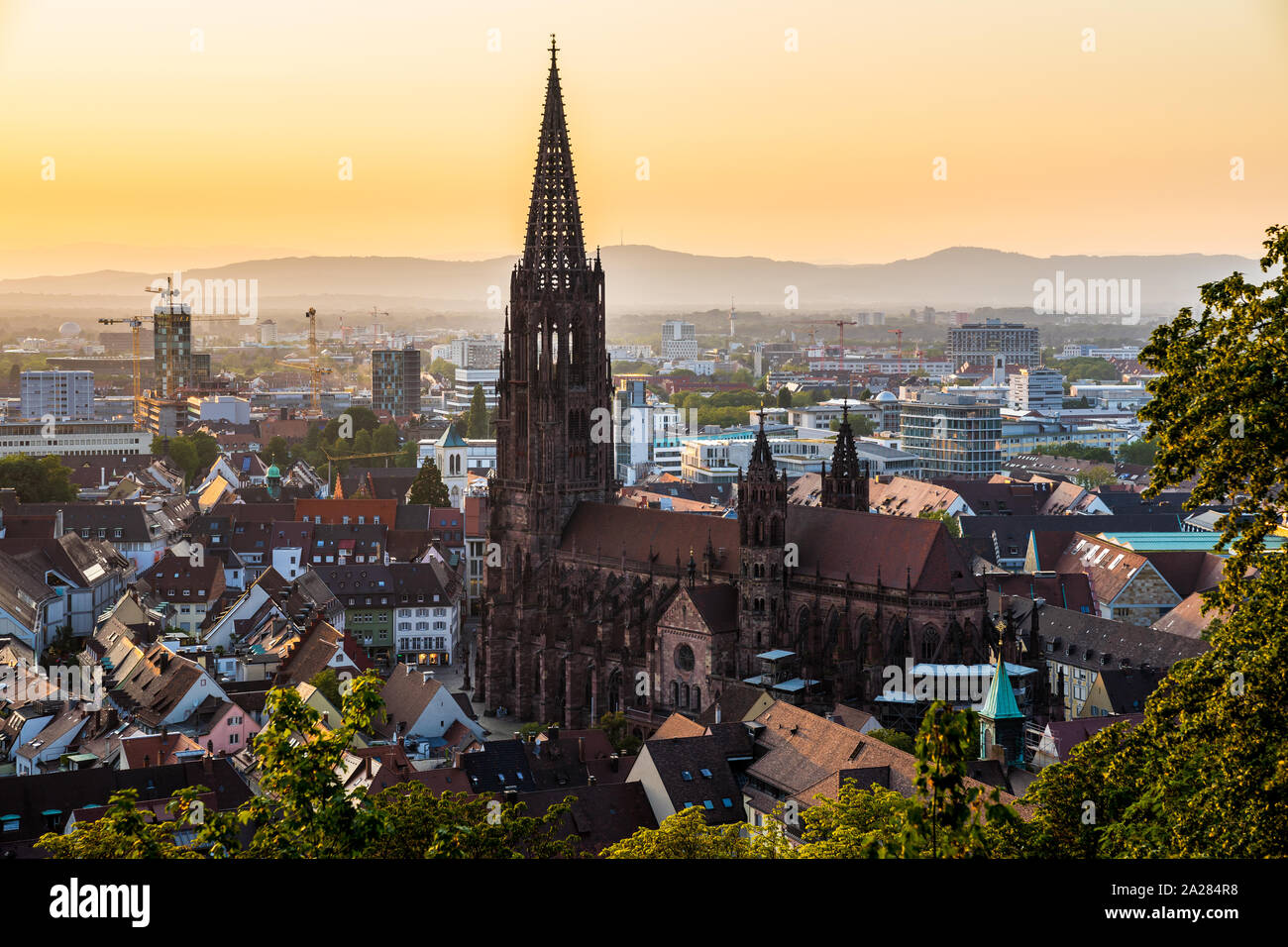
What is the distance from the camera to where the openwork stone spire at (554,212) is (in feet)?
314

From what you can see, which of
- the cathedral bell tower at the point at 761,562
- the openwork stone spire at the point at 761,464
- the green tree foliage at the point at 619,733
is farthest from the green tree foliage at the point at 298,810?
the cathedral bell tower at the point at 761,562

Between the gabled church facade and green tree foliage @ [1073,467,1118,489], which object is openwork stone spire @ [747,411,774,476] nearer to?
the gabled church facade

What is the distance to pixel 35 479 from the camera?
15412cm

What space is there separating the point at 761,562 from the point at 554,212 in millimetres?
28126

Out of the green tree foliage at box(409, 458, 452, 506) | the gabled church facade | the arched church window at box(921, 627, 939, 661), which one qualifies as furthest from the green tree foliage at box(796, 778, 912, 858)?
the green tree foliage at box(409, 458, 452, 506)

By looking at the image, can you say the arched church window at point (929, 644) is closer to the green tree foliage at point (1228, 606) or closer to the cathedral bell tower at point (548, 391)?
the cathedral bell tower at point (548, 391)

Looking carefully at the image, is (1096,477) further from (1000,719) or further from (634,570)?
(1000,719)

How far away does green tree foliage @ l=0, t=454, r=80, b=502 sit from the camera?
152375mm

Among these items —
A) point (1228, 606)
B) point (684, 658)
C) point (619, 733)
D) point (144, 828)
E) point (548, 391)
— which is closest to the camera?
point (144, 828)

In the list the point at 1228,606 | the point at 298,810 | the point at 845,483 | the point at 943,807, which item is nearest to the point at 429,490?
the point at 845,483

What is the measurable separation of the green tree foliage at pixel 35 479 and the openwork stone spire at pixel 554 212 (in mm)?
76451

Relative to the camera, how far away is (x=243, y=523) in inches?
5340
